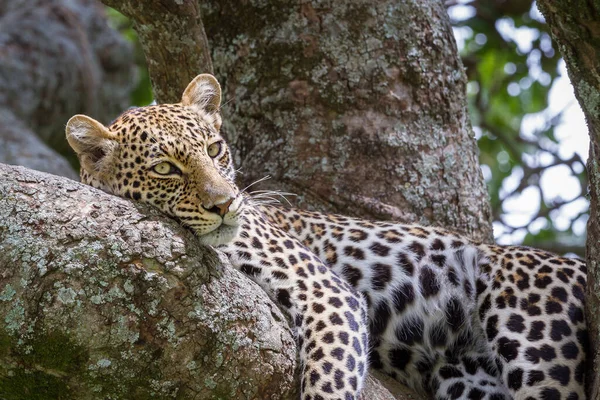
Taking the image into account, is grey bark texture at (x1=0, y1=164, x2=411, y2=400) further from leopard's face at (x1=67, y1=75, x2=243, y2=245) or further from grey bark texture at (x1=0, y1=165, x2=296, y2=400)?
leopard's face at (x1=67, y1=75, x2=243, y2=245)

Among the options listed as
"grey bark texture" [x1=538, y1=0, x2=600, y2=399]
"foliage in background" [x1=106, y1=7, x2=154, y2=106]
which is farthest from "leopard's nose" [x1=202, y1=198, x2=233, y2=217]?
"foliage in background" [x1=106, y1=7, x2=154, y2=106]

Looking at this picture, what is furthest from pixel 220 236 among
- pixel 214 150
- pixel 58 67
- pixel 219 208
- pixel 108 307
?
pixel 58 67

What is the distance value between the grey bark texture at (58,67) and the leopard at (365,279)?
249 inches

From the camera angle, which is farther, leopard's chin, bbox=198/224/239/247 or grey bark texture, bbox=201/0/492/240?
grey bark texture, bbox=201/0/492/240

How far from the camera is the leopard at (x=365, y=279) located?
16.6 feet

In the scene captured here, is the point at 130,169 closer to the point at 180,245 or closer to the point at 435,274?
the point at 180,245

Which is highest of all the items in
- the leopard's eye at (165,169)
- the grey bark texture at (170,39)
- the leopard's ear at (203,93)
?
the grey bark texture at (170,39)

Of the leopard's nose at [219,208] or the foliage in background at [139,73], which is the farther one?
the foliage in background at [139,73]

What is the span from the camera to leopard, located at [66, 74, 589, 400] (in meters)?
5.06

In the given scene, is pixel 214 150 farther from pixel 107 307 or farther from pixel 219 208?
pixel 107 307

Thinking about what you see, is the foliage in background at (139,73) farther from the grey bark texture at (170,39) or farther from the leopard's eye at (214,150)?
the leopard's eye at (214,150)

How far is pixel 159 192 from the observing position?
17.0 feet

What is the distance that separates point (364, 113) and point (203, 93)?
64.5 inches

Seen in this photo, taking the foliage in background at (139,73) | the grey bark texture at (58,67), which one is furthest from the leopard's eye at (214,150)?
the foliage in background at (139,73)
